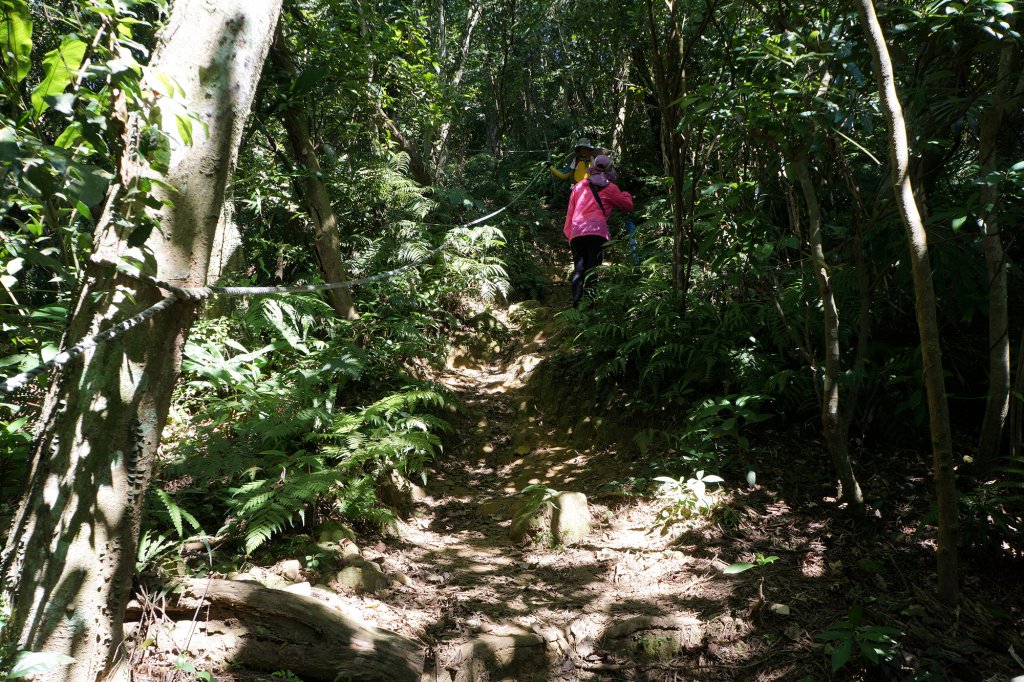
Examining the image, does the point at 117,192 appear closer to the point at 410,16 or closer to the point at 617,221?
the point at 410,16

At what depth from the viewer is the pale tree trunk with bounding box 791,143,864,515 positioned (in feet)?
11.5

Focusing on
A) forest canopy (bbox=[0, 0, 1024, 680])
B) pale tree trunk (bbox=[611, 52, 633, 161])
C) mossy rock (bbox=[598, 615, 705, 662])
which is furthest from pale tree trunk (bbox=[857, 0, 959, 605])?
pale tree trunk (bbox=[611, 52, 633, 161])

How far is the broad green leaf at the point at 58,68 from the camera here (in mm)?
1940

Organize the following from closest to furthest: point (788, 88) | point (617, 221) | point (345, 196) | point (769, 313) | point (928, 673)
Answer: point (928, 673) < point (788, 88) < point (769, 313) < point (345, 196) < point (617, 221)

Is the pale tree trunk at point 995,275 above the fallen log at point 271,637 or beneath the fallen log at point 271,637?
above

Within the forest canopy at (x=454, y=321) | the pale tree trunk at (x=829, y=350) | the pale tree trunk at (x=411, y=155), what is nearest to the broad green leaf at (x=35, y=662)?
the forest canopy at (x=454, y=321)

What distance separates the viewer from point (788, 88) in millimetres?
3311

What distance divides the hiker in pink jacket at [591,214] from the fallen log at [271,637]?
196 inches

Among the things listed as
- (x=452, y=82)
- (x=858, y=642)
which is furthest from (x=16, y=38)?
(x=452, y=82)

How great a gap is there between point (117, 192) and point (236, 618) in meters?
1.90

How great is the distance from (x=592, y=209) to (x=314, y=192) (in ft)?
10.4

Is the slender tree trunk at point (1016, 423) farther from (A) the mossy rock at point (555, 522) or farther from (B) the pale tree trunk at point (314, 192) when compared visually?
(B) the pale tree trunk at point (314, 192)

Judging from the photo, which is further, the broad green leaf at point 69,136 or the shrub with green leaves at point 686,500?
the shrub with green leaves at point 686,500

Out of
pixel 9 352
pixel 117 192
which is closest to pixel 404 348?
pixel 9 352
